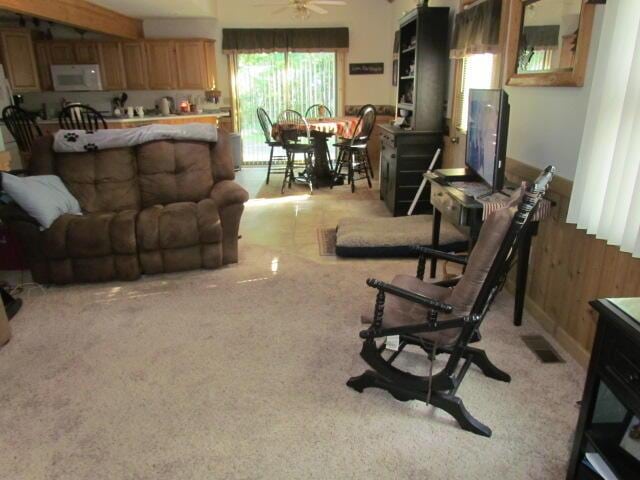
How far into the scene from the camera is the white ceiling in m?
5.80

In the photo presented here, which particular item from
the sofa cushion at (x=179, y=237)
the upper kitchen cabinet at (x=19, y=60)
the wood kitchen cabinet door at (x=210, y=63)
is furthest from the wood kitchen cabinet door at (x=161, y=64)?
the sofa cushion at (x=179, y=237)

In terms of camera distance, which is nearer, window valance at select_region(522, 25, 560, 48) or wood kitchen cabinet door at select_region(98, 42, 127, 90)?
window valance at select_region(522, 25, 560, 48)

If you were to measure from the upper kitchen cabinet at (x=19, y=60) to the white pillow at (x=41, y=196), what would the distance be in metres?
4.77

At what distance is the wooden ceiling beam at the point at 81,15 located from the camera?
14.3ft

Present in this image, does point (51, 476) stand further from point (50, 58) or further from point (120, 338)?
point (50, 58)

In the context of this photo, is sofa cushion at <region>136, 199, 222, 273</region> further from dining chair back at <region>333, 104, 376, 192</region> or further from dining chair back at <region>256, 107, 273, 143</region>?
dining chair back at <region>256, 107, 273, 143</region>

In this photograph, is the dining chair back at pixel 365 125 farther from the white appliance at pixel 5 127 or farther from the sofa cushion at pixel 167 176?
the white appliance at pixel 5 127

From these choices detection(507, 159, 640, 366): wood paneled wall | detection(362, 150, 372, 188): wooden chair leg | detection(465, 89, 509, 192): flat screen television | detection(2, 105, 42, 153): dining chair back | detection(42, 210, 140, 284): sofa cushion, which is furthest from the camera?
detection(362, 150, 372, 188): wooden chair leg

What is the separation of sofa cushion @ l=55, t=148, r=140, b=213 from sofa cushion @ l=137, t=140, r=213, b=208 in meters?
0.10

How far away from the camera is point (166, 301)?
3.00 metres

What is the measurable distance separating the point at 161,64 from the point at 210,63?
80cm

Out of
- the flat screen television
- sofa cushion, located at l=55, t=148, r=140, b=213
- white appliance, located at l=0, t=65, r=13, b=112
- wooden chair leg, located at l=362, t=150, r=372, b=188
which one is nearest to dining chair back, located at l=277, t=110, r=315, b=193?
wooden chair leg, located at l=362, t=150, r=372, b=188

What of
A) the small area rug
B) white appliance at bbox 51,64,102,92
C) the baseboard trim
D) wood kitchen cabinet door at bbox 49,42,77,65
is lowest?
the baseboard trim

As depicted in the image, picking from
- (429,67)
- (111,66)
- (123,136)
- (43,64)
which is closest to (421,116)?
(429,67)
